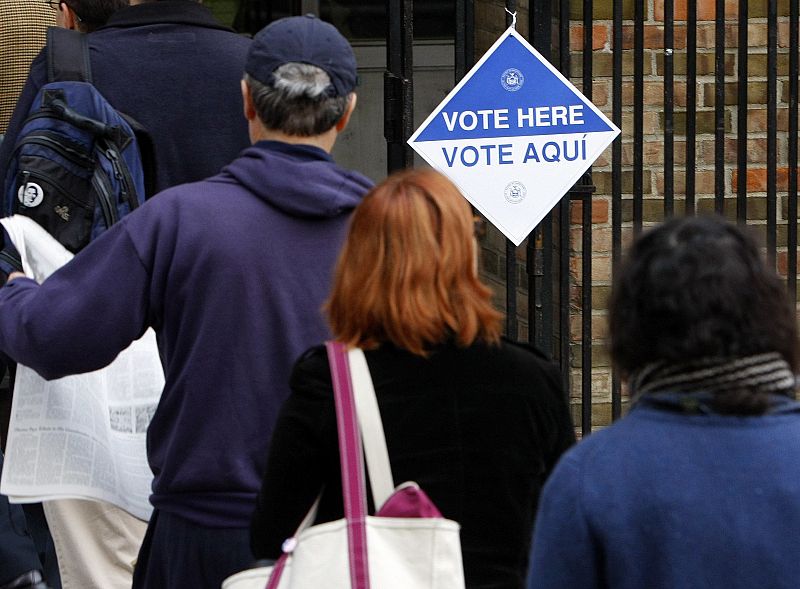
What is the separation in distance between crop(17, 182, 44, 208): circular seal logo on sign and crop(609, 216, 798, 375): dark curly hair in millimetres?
1655

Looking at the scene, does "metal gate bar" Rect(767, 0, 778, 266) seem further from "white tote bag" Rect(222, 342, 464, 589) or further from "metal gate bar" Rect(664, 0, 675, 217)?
"white tote bag" Rect(222, 342, 464, 589)

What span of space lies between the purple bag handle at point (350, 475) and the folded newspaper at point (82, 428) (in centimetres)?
83

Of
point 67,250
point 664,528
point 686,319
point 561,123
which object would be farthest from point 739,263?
point 561,123

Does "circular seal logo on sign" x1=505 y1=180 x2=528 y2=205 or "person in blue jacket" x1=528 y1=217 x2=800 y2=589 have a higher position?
"circular seal logo on sign" x1=505 y1=180 x2=528 y2=205

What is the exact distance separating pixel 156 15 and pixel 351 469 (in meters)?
1.61

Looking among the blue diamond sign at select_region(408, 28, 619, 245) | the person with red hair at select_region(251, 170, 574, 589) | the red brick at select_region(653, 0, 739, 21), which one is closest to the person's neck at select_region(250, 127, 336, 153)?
the person with red hair at select_region(251, 170, 574, 589)

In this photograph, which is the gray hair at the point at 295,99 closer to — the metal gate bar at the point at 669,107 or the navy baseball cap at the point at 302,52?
the navy baseball cap at the point at 302,52

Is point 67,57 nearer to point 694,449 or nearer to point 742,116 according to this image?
point 694,449

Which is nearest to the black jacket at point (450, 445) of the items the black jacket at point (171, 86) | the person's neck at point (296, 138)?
the person's neck at point (296, 138)

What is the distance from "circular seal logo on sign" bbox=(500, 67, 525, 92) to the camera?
4270 mm

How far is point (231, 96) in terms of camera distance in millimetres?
3498

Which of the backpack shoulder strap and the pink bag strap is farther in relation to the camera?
the backpack shoulder strap

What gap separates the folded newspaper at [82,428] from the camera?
10.1 ft

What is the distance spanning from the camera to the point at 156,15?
3.51 meters
